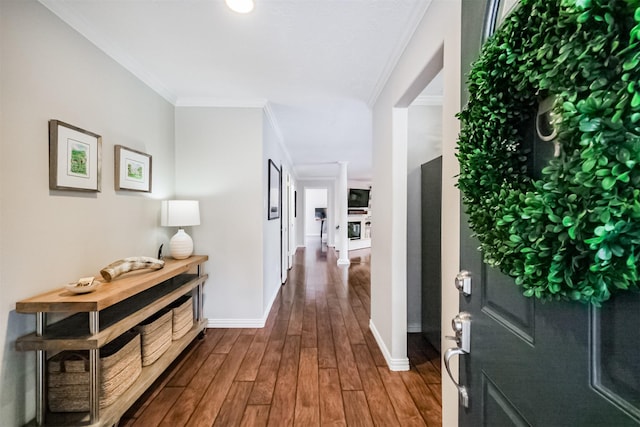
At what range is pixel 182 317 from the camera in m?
2.41

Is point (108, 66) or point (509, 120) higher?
point (108, 66)

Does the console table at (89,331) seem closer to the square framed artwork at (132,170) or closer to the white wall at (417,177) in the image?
the square framed artwork at (132,170)

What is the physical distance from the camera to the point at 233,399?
186 centimetres

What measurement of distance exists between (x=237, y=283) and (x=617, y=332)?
299 centimetres

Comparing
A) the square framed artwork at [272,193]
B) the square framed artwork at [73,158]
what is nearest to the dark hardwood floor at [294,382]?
the square framed artwork at [272,193]

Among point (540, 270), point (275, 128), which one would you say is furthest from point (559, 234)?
point (275, 128)

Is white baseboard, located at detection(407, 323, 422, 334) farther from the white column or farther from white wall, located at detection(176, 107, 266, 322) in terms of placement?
the white column

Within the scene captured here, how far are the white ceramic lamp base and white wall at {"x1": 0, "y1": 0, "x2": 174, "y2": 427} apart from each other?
43 cm

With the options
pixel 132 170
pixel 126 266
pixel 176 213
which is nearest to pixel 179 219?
pixel 176 213

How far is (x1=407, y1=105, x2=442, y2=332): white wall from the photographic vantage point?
288 cm

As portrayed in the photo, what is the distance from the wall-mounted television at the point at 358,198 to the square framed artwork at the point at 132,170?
25.3 feet

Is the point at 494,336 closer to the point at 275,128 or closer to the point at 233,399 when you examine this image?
the point at 233,399

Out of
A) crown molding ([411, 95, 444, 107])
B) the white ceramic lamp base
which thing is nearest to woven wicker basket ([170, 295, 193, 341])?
the white ceramic lamp base

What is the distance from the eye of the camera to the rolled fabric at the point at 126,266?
1.74m
